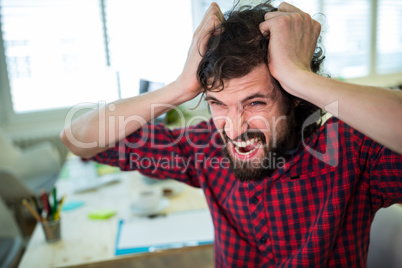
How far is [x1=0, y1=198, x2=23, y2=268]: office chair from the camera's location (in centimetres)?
176

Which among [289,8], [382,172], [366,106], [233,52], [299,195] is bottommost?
[299,195]

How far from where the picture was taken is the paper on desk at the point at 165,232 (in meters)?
1.18

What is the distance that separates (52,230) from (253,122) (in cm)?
80

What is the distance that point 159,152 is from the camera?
3.74 feet

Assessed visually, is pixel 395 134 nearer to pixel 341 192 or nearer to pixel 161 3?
pixel 341 192

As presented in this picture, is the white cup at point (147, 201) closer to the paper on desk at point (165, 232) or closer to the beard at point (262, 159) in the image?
the paper on desk at point (165, 232)

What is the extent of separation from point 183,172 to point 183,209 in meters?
0.35

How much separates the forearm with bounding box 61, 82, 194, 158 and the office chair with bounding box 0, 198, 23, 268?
1.01 m

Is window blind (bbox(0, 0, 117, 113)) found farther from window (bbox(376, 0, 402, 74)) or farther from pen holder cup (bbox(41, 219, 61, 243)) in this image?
window (bbox(376, 0, 402, 74))

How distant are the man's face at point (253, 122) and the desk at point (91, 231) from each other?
361 millimetres

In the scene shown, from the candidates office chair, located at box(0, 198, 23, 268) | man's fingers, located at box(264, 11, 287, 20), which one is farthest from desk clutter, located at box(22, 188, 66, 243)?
man's fingers, located at box(264, 11, 287, 20)

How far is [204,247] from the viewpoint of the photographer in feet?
3.91

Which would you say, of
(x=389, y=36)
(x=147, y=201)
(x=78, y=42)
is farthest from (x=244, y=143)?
(x=389, y=36)

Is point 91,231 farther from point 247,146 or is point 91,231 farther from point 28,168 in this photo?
point 28,168
